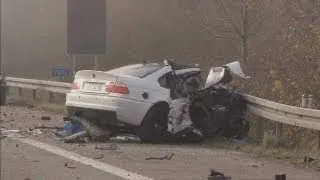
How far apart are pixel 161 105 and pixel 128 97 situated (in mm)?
637

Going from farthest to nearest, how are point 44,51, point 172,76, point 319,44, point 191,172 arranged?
1. point 44,51
2. point 319,44
3. point 172,76
4. point 191,172

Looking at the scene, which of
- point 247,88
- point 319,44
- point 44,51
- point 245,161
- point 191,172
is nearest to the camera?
point 191,172

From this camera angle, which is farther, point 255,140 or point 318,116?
point 255,140

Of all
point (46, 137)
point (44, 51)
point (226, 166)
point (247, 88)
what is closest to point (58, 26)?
point (44, 51)

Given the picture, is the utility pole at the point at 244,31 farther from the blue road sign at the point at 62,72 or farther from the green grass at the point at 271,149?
the green grass at the point at 271,149

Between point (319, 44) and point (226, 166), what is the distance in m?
10.6

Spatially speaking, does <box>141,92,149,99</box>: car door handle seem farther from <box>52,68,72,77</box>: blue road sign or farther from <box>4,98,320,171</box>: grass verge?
<box>52,68,72,77</box>: blue road sign

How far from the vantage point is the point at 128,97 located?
33.2ft

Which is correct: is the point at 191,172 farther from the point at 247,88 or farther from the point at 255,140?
the point at 247,88

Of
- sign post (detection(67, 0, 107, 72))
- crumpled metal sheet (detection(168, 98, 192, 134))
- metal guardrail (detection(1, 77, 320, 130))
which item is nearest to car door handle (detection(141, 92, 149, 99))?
crumpled metal sheet (detection(168, 98, 192, 134))

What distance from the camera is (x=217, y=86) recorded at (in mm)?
11000

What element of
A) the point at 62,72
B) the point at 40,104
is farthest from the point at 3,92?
the point at 62,72

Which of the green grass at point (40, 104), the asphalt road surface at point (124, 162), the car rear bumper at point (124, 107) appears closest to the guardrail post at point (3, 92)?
the green grass at point (40, 104)

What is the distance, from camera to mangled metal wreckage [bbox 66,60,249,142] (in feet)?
33.5
